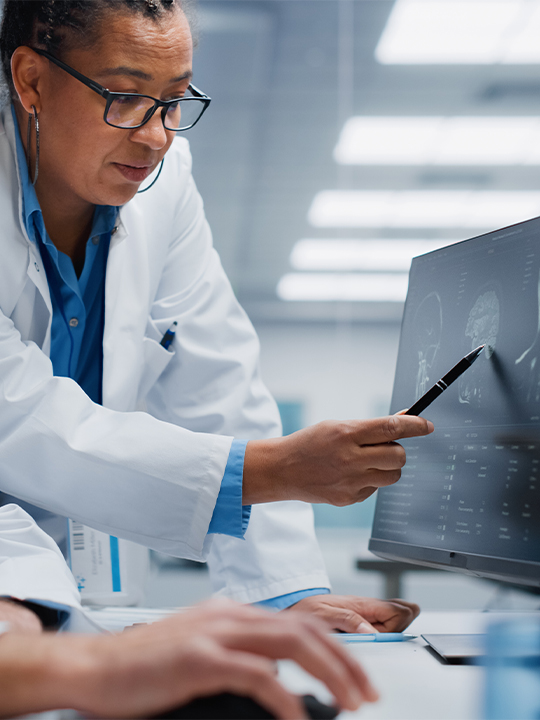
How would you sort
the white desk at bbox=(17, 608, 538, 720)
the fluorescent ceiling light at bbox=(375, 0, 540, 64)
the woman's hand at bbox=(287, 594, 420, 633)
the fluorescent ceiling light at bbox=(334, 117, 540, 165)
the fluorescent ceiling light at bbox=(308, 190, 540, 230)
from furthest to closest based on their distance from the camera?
the fluorescent ceiling light at bbox=(308, 190, 540, 230)
the fluorescent ceiling light at bbox=(334, 117, 540, 165)
the fluorescent ceiling light at bbox=(375, 0, 540, 64)
the woman's hand at bbox=(287, 594, 420, 633)
the white desk at bbox=(17, 608, 538, 720)

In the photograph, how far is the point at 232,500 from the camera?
83cm

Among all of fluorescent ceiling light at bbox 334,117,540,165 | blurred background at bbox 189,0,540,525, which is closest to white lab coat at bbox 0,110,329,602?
blurred background at bbox 189,0,540,525

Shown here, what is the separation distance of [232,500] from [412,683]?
308 millimetres

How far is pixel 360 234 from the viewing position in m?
5.19

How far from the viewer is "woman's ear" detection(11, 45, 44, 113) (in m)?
0.93

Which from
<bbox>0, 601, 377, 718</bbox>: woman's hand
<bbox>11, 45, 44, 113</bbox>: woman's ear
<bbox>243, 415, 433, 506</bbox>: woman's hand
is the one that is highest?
<bbox>11, 45, 44, 113</bbox>: woman's ear

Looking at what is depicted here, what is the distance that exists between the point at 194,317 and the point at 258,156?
3083 millimetres

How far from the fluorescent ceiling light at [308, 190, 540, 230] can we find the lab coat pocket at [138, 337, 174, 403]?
3.59 m

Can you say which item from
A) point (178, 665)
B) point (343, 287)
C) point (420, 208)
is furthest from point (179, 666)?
point (343, 287)

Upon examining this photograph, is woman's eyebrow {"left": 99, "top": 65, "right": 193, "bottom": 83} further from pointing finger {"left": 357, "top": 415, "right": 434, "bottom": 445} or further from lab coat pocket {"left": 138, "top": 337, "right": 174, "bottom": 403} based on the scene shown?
pointing finger {"left": 357, "top": 415, "right": 434, "bottom": 445}

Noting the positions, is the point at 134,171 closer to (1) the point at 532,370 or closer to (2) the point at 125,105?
(2) the point at 125,105

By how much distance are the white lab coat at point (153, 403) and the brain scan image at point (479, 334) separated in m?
0.30

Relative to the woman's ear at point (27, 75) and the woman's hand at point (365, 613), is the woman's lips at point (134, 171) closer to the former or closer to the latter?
the woman's ear at point (27, 75)

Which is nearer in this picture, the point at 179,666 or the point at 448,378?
the point at 179,666
